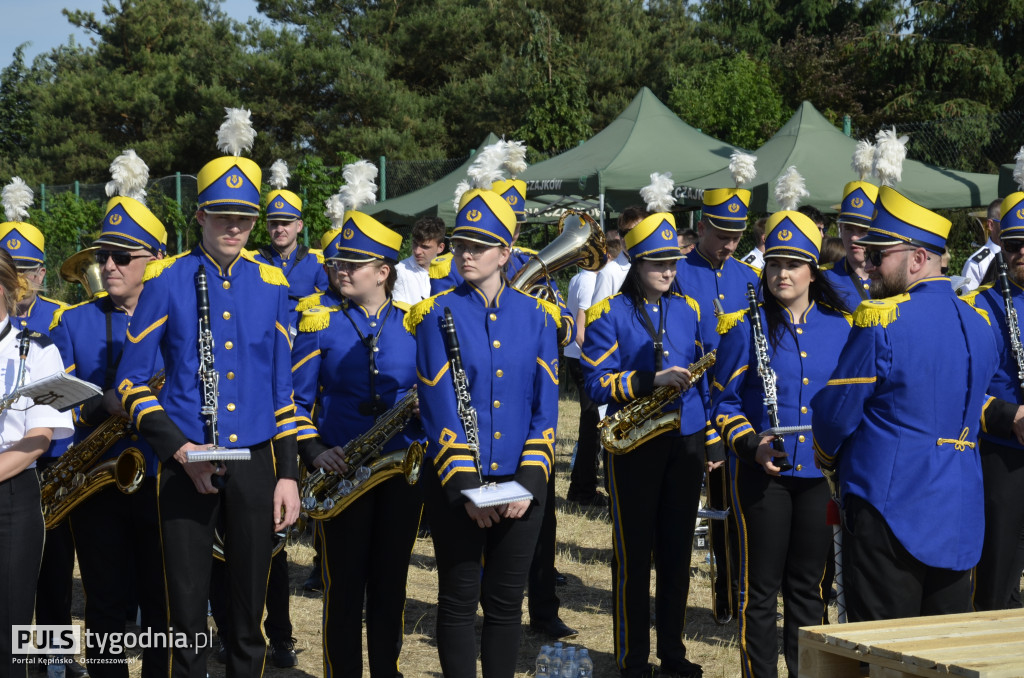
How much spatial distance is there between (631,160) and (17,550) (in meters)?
11.5

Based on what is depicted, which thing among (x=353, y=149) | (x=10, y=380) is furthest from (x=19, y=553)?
(x=353, y=149)

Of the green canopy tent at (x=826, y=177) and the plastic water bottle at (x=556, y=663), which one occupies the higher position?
the green canopy tent at (x=826, y=177)

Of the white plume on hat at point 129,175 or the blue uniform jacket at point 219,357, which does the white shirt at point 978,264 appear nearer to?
the blue uniform jacket at point 219,357

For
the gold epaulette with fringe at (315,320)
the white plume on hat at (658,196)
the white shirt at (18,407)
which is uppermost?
the white plume on hat at (658,196)

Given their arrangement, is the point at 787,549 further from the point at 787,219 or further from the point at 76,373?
the point at 76,373

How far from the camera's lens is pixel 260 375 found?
4.84 metres

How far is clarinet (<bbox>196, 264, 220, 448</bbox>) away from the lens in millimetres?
4629

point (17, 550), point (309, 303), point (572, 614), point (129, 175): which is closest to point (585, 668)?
point (572, 614)

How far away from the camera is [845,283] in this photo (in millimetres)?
6504

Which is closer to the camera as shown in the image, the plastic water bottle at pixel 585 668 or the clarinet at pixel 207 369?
the clarinet at pixel 207 369

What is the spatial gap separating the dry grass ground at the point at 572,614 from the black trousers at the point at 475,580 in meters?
0.10

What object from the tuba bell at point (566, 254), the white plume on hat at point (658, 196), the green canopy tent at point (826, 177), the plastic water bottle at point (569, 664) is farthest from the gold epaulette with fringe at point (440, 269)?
the green canopy tent at point (826, 177)

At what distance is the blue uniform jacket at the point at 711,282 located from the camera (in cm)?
677

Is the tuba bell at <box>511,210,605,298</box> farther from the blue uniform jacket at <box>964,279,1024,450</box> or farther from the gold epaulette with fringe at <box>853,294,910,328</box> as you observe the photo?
the gold epaulette with fringe at <box>853,294,910,328</box>
